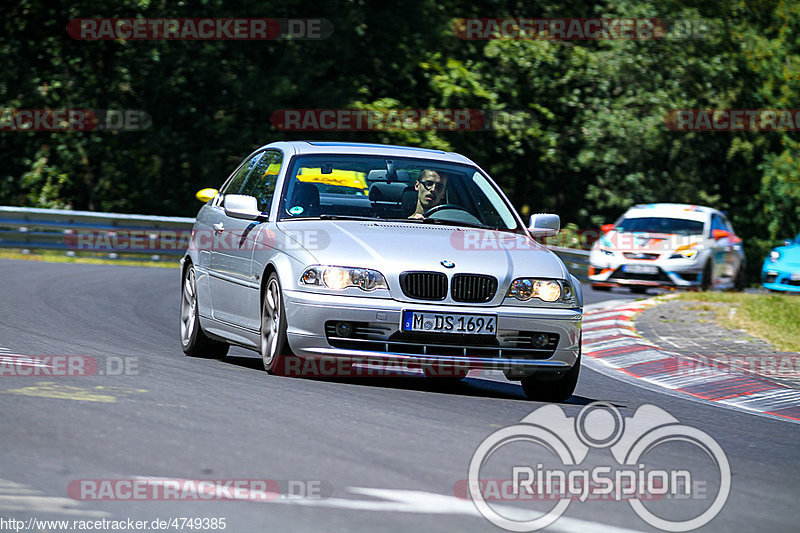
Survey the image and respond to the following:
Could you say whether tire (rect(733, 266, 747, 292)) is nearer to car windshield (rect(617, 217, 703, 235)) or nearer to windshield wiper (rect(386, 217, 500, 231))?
car windshield (rect(617, 217, 703, 235))

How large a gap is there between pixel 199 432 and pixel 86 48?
27.8 m

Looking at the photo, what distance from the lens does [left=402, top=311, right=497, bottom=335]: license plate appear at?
8531 mm

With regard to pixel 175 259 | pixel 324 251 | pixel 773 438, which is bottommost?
pixel 175 259

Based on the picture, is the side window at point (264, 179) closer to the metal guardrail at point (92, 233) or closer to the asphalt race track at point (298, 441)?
the asphalt race track at point (298, 441)

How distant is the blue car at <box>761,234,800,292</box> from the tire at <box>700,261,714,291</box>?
2.77 feet

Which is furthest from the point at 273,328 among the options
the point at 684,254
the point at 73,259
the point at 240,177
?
the point at 73,259

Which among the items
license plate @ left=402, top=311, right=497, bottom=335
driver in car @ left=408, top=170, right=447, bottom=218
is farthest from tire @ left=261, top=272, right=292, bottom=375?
driver in car @ left=408, top=170, right=447, bottom=218

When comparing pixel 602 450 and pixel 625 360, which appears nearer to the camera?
pixel 602 450

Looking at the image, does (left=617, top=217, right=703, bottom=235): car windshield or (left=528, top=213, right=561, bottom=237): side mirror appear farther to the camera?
(left=617, top=217, right=703, bottom=235): car windshield

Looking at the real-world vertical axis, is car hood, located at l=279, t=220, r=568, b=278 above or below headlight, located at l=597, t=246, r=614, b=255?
above

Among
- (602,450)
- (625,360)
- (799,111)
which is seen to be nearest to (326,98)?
(799,111)

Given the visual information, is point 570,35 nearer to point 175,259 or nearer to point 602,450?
point 175,259

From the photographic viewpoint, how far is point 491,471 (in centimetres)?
616

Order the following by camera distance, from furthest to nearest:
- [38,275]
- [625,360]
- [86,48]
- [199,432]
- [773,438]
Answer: [86,48]
[38,275]
[625,360]
[773,438]
[199,432]
